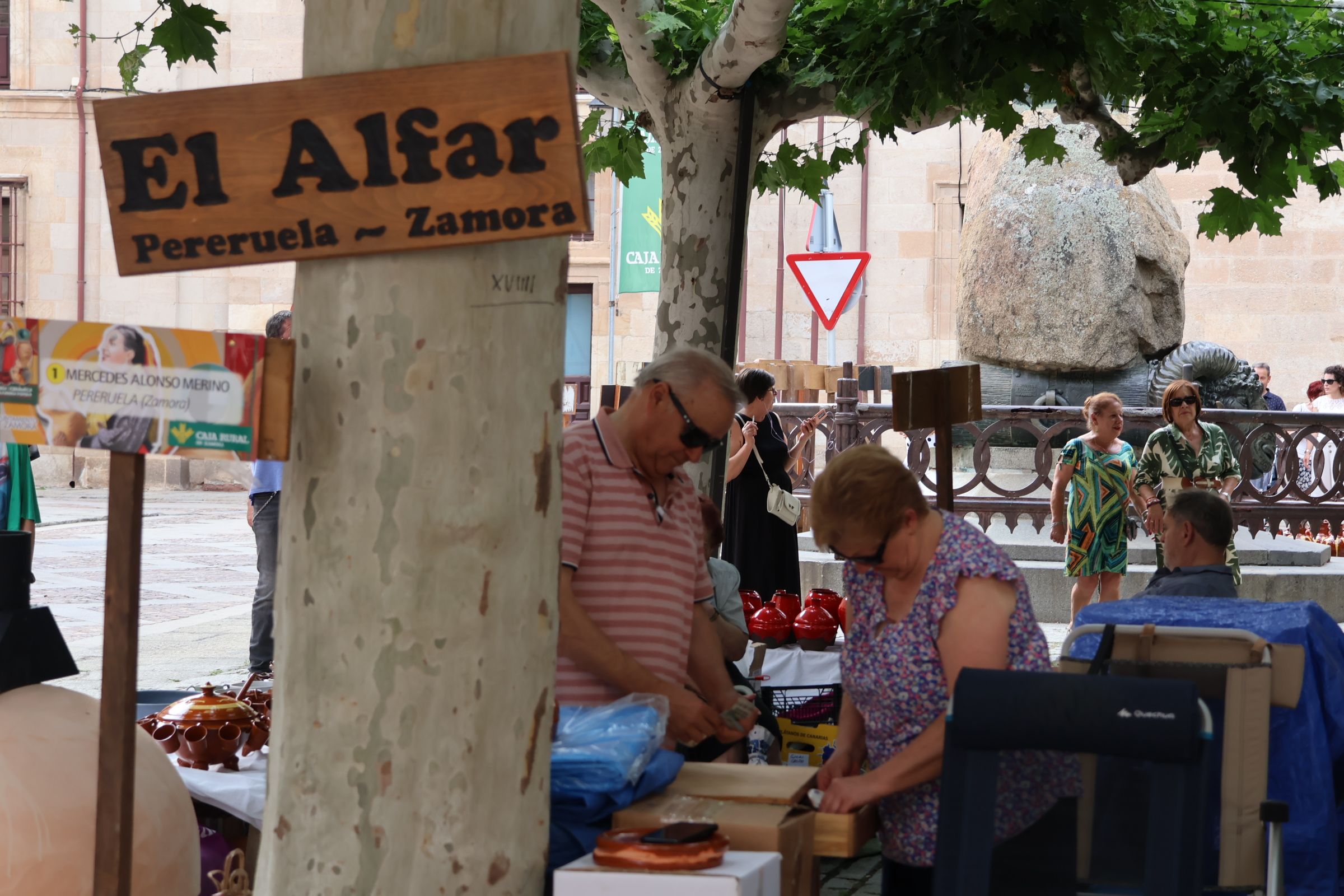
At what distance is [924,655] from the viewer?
2941mm

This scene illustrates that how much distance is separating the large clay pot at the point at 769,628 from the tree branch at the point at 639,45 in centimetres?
245

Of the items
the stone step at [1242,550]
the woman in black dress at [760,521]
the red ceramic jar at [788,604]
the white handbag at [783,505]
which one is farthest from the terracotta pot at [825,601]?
the stone step at [1242,550]

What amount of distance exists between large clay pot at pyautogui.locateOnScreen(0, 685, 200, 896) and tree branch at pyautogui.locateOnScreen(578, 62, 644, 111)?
16.4ft

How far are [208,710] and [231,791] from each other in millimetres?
354

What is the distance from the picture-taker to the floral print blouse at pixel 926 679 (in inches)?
111

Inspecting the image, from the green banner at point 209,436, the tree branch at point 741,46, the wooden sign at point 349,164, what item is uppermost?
the tree branch at point 741,46

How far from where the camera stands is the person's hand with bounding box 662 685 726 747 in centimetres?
330

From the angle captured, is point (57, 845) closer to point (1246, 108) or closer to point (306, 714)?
point (306, 714)

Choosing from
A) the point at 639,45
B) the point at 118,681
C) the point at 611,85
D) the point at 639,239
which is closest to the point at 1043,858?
the point at 118,681

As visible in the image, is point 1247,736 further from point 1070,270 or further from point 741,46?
point 1070,270

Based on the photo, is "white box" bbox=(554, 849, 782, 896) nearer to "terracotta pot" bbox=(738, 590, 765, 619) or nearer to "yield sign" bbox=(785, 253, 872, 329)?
"terracotta pot" bbox=(738, 590, 765, 619)

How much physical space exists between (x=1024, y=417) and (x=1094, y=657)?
29.3ft

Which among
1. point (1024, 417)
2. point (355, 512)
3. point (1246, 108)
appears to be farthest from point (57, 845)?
point (1024, 417)

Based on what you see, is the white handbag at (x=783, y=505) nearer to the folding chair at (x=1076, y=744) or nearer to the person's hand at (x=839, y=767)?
the person's hand at (x=839, y=767)
